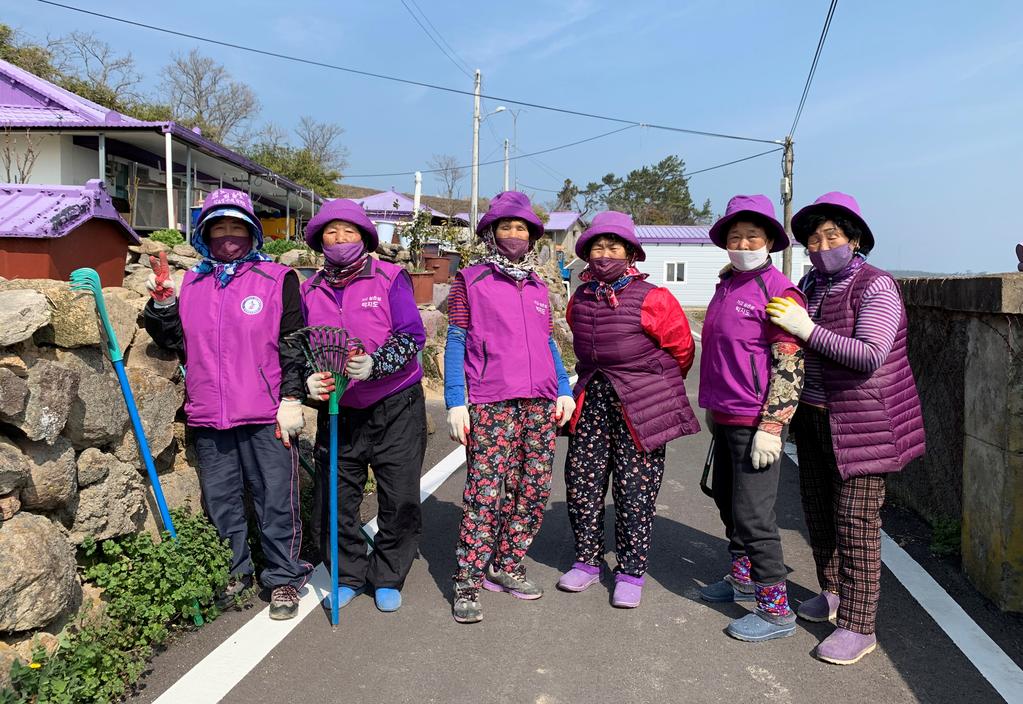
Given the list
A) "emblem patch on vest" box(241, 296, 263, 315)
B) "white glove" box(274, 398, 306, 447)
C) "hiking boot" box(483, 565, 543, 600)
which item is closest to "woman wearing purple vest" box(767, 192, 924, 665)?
"hiking boot" box(483, 565, 543, 600)

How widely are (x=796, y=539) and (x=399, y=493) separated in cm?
263

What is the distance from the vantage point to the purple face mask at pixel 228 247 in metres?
A: 3.47

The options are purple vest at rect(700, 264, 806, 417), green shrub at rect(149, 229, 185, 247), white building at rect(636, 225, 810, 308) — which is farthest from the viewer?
white building at rect(636, 225, 810, 308)

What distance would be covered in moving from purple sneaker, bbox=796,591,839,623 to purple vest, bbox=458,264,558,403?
5.32 feet

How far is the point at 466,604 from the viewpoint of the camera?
354 cm

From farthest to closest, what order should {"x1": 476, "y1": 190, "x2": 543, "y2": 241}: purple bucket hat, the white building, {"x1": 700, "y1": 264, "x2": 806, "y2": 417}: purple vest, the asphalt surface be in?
the white building
{"x1": 476, "y1": 190, "x2": 543, "y2": 241}: purple bucket hat
{"x1": 700, "y1": 264, "x2": 806, "y2": 417}: purple vest
the asphalt surface

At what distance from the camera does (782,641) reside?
333cm

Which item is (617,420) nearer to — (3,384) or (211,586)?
(211,586)

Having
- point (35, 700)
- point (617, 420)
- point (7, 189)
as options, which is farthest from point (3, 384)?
point (7, 189)

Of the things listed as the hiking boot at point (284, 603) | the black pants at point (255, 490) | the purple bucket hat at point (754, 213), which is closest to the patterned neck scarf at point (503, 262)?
the purple bucket hat at point (754, 213)

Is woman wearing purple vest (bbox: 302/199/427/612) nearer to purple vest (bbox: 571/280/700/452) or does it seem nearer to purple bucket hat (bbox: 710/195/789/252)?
purple vest (bbox: 571/280/700/452)

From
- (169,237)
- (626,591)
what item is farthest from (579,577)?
(169,237)

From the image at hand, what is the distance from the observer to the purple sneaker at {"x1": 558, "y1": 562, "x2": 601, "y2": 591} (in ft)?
12.7

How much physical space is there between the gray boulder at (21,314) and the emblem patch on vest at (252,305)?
0.77 meters
